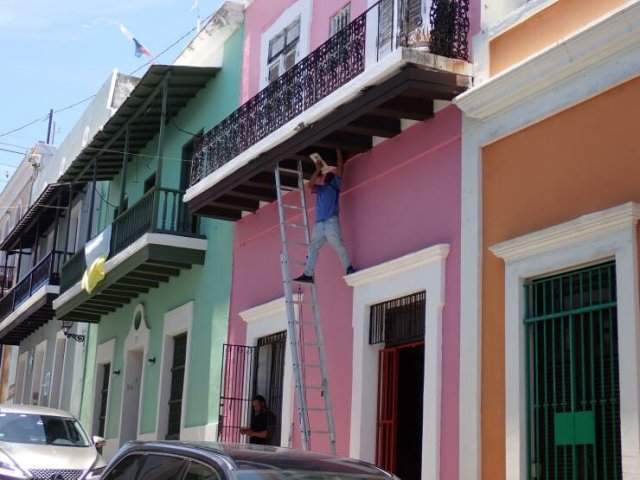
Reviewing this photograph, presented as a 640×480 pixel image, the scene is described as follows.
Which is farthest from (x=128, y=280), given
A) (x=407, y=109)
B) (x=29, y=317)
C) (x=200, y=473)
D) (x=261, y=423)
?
(x=200, y=473)

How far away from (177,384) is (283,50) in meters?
5.51

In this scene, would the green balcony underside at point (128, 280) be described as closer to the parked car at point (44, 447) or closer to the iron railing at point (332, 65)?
the iron railing at point (332, 65)

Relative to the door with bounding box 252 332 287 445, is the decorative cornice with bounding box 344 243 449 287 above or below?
above

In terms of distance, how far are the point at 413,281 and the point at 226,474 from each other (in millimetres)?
5126

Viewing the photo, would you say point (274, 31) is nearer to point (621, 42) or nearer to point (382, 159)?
point (382, 159)

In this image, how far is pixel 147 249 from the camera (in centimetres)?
1509

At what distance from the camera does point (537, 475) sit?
26.9 ft

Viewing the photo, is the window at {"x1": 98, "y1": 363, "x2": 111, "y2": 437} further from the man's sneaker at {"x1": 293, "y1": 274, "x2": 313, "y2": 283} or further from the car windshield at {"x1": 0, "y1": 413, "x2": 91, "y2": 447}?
the man's sneaker at {"x1": 293, "y1": 274, "x2": 313, "y2": 283}

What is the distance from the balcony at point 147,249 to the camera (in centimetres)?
1514

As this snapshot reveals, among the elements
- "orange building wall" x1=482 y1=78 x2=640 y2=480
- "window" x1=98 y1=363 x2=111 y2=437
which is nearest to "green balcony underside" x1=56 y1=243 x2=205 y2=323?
"window" x1=98 y1=363 x2=111 y2=437

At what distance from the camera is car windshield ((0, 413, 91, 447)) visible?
11.6 meters

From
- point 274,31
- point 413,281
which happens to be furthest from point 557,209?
point 274,31

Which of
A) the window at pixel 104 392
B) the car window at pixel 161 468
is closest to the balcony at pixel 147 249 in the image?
the window at pixel 104 392

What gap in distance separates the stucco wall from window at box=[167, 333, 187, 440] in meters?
3.42
